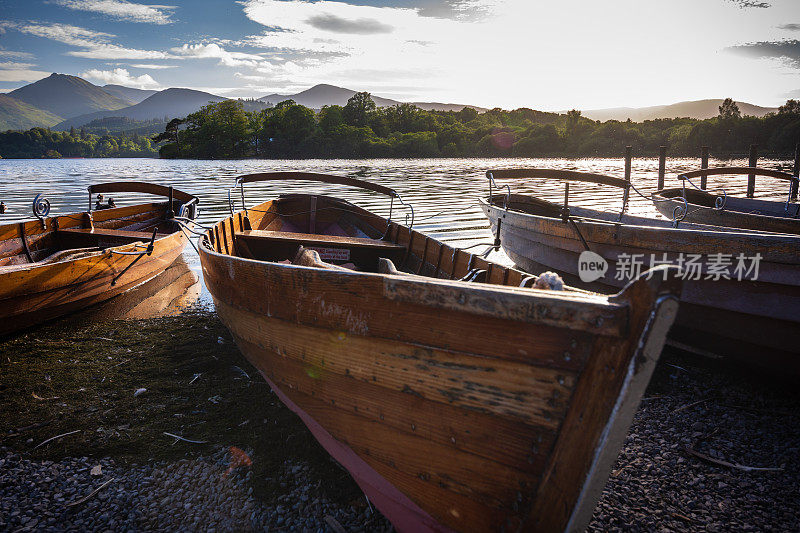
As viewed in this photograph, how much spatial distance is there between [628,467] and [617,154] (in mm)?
151450

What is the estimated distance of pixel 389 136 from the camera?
439 ft

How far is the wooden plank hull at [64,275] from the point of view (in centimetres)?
666

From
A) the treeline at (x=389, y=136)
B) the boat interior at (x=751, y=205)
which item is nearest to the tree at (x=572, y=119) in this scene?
the treeline at (x=389, y=136)

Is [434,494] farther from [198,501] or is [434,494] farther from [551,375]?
[198,501]

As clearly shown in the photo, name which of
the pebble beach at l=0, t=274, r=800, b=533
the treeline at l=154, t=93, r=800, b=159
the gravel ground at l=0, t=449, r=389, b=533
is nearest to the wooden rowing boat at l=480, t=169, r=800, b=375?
the pebble beach at l=0, t=274, r=800, b=533

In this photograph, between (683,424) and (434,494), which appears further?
(683,424)

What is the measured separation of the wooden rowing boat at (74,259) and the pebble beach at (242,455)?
1130mm

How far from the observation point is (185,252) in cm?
1403

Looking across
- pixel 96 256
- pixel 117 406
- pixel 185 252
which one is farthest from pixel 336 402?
pixel 185 252

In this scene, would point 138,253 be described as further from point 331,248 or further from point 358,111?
point 358,111

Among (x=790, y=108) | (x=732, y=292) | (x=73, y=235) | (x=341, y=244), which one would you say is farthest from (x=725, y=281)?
(x=790, y=108)

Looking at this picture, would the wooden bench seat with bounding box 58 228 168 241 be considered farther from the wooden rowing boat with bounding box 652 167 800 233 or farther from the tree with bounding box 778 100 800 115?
the tree with bounding box 778 100 800 115

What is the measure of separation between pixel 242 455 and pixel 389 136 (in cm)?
13624

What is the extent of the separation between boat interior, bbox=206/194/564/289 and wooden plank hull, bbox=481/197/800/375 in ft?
9.51
